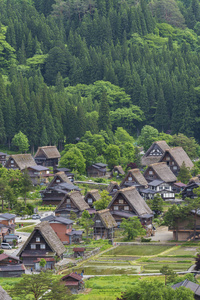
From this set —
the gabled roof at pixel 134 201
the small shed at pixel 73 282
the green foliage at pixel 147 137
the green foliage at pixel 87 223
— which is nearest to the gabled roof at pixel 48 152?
the green foliage at pixel 147 137

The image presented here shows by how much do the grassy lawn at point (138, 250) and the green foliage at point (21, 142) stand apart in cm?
4161

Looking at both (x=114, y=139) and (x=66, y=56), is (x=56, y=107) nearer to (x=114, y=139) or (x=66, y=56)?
(x=114, y=139)

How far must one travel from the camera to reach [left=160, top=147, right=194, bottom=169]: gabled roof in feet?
319

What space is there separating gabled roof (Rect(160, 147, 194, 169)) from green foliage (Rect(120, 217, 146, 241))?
29577 millimetres

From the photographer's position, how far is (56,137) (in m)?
108

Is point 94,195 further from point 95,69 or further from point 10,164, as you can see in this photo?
point 95,69

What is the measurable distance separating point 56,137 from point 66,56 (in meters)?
52.4

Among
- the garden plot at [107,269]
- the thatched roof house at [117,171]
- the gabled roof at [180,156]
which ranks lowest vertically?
the garden plot at [107,269]

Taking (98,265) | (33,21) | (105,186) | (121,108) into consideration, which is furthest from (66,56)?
(98,265)

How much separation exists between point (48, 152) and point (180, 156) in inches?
713

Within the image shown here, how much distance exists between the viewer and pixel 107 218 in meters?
69.2

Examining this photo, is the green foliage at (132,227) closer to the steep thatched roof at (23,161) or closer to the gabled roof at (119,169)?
the steep thatched roof at (23,161)

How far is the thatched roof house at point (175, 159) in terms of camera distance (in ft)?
319

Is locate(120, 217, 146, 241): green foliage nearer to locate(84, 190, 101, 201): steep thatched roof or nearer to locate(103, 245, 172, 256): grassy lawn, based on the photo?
locate(103, 245, 172, 256): grassy lawn
